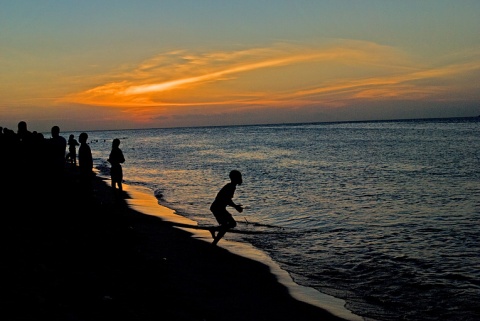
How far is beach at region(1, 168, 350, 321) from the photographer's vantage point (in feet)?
17.9

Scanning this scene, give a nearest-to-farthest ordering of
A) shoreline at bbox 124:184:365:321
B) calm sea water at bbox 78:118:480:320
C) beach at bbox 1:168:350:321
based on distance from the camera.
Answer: beach at bbox 1:168:350:321 → shoreline at bbox 124:184:365:321 → calm sea water at bbox 78:118:480:320

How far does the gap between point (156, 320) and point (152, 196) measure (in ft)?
54.1

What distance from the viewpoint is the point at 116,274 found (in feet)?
23.3

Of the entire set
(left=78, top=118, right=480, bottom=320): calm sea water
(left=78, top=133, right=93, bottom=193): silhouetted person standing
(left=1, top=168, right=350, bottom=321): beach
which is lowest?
(left=78, top=118, right=480, bottom=320): calm sea water

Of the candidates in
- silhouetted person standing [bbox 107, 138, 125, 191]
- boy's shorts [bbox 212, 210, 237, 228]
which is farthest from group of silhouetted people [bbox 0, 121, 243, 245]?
boy's shorts [bbox 212, 210, 237, 228]

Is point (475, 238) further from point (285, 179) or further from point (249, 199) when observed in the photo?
point (285, 179)

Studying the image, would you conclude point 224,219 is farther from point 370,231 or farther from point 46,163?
point 46,163

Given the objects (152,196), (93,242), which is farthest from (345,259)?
(152,196)

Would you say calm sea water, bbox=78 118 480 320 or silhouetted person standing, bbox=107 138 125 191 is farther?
silhouetted person standing, bbox=107 138 125 191

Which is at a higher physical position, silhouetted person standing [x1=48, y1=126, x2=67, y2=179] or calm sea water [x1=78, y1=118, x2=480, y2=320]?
silhouetted person standing [x1=48, y1=126, x2=67, y2=179]

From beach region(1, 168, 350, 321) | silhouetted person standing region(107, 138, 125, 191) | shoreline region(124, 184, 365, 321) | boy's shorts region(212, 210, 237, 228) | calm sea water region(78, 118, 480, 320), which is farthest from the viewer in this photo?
silhouetted person standing region(107, 138, 125, 191)

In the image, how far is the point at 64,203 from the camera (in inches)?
492

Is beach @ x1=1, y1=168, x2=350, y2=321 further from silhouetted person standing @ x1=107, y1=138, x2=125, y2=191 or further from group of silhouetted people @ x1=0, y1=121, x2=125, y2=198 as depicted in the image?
silhouetted person standing @ x1=107, y1=138, x2=125, y2=191

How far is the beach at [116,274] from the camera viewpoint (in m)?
5.44
